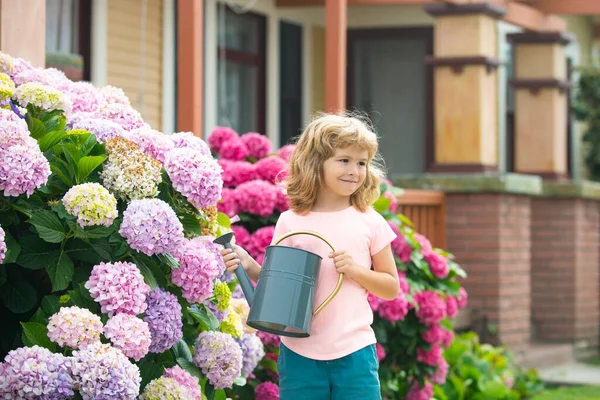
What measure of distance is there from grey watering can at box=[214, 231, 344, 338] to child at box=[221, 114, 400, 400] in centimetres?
8

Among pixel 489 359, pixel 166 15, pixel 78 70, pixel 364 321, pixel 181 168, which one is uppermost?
pixel 166 15

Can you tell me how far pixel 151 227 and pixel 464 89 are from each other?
701 centimetres

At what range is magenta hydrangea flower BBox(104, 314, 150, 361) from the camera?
3.47 meters

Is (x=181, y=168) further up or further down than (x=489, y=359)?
further up

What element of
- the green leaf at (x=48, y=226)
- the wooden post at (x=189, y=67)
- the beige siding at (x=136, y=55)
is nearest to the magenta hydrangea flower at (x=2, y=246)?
the green leaf at (x=48, y=226)

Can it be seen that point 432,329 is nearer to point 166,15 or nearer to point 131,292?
point 131,292

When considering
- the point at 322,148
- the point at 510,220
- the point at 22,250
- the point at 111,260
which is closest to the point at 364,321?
the point at 322,148

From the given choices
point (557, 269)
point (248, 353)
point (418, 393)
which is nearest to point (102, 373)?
point (248, 353)

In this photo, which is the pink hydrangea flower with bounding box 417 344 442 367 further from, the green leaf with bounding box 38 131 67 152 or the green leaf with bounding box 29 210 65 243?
the green leaf with bounding box 29 210 65 243

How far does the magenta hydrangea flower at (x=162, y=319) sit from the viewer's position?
12.0ft

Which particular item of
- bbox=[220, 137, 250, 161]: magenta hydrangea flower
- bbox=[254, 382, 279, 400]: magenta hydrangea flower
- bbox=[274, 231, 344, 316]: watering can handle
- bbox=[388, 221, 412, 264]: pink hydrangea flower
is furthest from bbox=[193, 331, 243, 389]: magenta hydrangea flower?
bbox=[220, 137, 250, 161]: magenta hydrangea flower

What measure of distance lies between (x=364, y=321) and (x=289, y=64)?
8.77 metres

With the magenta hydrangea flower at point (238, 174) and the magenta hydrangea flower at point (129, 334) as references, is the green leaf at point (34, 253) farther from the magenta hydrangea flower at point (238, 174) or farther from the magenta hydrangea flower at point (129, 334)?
the magenta hydrangea flower at point (238, 174)

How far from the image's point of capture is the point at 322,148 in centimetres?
390
